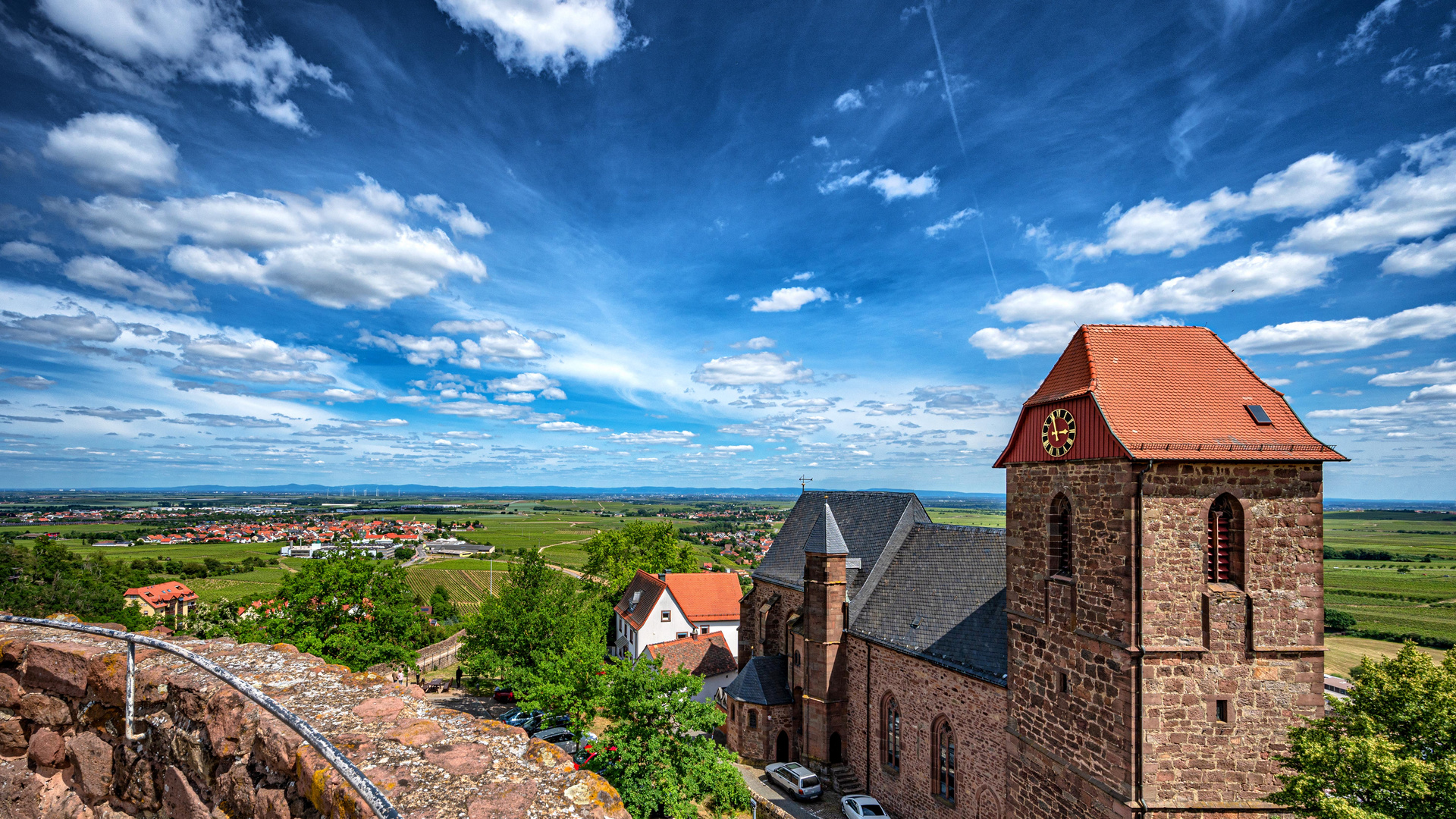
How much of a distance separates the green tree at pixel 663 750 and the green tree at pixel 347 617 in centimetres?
1111

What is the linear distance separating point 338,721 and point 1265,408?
17.7m

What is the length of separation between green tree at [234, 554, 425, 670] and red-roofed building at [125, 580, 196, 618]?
48492mm

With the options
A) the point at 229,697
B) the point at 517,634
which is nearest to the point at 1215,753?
the point at 229,697

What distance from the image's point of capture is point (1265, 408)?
14109 mm

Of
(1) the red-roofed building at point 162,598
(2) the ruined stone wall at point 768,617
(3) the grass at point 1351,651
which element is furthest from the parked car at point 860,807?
(1) the red-roofed building at point 162,598

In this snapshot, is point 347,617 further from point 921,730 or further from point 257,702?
point 257,702

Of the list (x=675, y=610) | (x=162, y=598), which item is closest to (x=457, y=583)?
(x=162, y=598)

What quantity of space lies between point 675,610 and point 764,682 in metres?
17.8

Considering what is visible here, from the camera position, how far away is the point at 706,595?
5025 cm

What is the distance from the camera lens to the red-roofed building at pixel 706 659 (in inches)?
1640

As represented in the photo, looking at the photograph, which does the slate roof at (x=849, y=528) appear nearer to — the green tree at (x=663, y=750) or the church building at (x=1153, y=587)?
the church building at (x=1153, y=587)

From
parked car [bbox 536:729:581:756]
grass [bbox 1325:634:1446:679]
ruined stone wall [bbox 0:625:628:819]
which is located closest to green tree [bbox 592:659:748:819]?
parked car [bbox 536:729:581:756]

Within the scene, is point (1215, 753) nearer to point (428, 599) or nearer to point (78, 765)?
point (78, 765)

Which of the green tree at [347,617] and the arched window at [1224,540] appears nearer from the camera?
the arched window at [1224,540]
